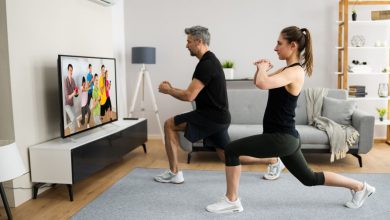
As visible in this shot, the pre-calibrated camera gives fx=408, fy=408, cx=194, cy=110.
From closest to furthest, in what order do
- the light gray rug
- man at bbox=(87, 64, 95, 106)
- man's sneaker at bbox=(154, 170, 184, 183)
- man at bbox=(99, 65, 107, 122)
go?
the light gray rug
man's sneaker at bbox=(154, 170, 184, 183)
man at bbox=(87, 64, 95, 106)
man at bbox=(99, 65, 107, 122)

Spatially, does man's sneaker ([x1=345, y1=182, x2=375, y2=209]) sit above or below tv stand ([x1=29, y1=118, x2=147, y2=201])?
below

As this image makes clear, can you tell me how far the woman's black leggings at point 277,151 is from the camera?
272 centimetres

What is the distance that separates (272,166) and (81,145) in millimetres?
1760

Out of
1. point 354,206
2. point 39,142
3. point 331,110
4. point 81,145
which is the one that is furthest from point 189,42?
point 331,110

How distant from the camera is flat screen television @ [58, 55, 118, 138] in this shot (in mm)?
3490

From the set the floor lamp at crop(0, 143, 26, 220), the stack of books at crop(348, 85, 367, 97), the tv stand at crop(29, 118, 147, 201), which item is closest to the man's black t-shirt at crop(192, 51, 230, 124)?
the tv stand at crop(29, 118, 147, 201)

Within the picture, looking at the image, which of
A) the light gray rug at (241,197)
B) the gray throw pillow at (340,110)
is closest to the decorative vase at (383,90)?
the gray throw pillow at (340,110)

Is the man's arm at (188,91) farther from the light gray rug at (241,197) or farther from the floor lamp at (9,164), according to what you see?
the floor lamp at (9,164)

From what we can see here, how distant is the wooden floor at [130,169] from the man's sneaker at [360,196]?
121 centimetres

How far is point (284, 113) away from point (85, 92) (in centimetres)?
200

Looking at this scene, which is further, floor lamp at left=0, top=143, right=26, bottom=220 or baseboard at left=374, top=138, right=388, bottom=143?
baseboard at left=374, top=138, right=388, bottom=143

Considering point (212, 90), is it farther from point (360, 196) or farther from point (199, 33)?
point (360, 196)

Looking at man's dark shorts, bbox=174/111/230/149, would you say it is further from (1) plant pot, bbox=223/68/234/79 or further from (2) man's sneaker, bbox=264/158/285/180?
(1) plant pot, bbox=223/68/234/79

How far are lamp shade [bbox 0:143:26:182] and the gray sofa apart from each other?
1813 millimetres
